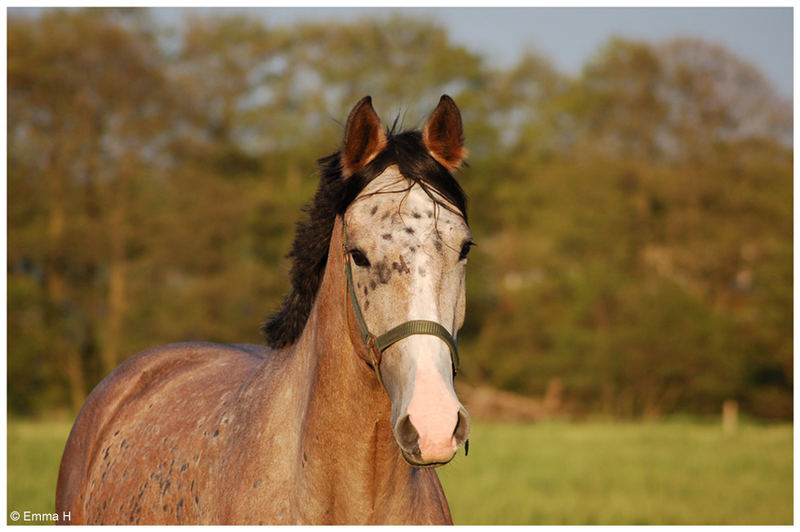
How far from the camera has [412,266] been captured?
101 inches

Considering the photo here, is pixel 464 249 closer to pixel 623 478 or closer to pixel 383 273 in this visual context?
pixel 383 273

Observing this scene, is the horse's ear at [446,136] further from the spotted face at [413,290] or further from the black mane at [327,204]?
the spotted face at [413,290]

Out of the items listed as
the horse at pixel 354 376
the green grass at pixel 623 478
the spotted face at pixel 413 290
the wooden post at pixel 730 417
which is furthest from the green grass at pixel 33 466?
the wooden post at pixel 730 417

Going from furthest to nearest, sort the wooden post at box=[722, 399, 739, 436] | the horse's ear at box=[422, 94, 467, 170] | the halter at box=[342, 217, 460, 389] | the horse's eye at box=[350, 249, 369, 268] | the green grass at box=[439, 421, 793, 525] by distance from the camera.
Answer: the wooden post at box=[722, 399, 739, 436]
the green grass at box=[439, 421, 793, 525]
the horse's ear at box=[422, 94, 467, 170]
the horse's eye at box=[350, 249, 369, 268]
the halter at box=[342, 217, 460, 389]

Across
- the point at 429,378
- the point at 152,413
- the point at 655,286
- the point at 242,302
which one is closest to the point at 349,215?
the point at 429,378

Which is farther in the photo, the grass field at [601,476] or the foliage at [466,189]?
the foliage at [466,189]

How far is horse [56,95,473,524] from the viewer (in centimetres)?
252

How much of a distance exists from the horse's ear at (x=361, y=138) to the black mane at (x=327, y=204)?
0.11 ft

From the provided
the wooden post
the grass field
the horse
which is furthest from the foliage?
the horse

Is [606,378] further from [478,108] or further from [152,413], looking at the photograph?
[152,413]

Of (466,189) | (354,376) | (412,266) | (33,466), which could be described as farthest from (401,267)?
(466,189)

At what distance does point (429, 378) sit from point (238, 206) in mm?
26587

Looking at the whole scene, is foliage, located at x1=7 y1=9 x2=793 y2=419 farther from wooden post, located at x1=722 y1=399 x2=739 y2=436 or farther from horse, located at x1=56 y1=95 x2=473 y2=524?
horse, located at x1=56 y1=95 x2=473 y2=524

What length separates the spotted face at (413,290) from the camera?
2365mm
